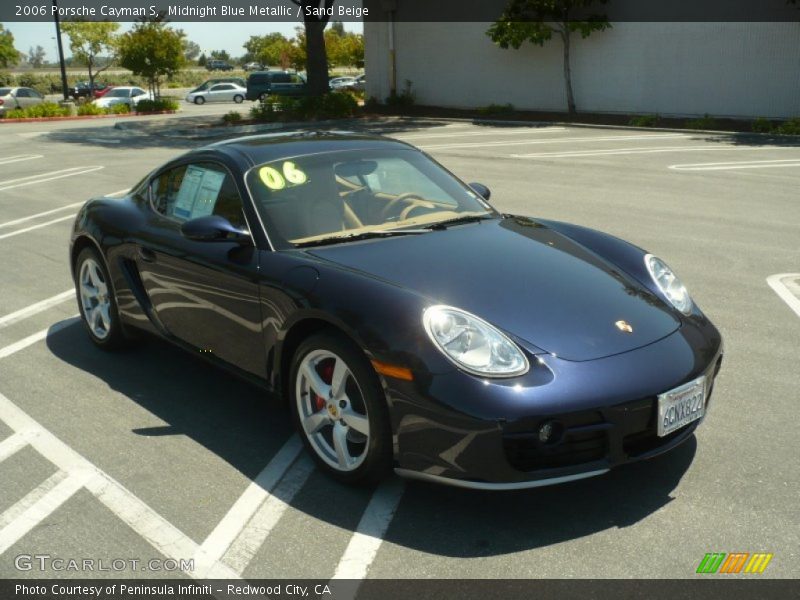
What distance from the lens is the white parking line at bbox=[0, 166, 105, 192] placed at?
1589 centimetres

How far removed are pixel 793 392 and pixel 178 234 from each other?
360 centimetres

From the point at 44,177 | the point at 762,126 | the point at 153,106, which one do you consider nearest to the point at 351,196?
the point at 44,177

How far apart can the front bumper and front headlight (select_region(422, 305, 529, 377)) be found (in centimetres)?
6

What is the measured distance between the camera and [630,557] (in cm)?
332

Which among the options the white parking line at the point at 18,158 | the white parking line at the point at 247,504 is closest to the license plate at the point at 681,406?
the white parking line at the point at 247,504

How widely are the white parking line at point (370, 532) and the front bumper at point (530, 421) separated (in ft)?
0.89

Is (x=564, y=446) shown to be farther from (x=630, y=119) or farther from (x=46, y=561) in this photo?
(x=630, y=119)

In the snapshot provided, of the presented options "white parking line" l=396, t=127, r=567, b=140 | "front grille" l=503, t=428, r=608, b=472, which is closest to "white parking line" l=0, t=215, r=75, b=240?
"front grille" l=503, t=428, r=608, b=472

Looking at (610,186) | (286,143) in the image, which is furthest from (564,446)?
(610,186)

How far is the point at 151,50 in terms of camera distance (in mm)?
43625

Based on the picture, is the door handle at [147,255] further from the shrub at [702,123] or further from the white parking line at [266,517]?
the shrub at [702,123]

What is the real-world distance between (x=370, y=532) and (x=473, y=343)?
0.88 metres

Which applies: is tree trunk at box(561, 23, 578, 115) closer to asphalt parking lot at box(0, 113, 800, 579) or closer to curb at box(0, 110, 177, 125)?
curb at box(0, 110, 177, 125)

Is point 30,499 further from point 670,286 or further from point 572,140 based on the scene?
point 572,140
